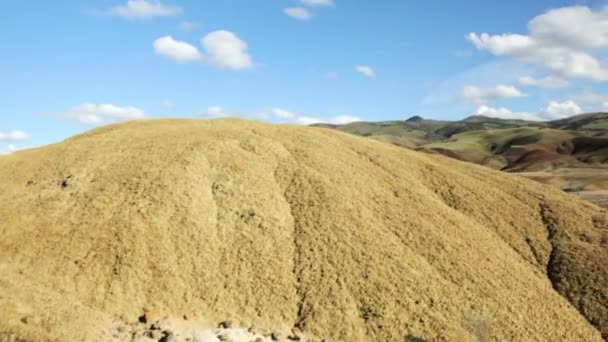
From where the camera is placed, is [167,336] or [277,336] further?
[277,336]

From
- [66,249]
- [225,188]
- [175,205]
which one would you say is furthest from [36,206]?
[225,188]

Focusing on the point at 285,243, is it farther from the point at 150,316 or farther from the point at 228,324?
the point at 150,316

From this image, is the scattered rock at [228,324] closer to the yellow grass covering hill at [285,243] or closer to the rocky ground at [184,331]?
the rocky ground at [184,331]

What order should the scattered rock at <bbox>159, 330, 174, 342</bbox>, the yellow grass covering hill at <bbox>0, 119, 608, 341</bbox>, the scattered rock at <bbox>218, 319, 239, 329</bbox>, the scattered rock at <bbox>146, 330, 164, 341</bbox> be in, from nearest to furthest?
the scattered rock at <bbox>159, 330, 174, 342</bbox> < the scattered rock at <bbox>146, 330, 164, 341</bbox> < the scattered rock at <bbox>218, 319, 239, 329</bbox> < the yellow grass covering hill at <bbox>0, 119, 608, 341</bbox>

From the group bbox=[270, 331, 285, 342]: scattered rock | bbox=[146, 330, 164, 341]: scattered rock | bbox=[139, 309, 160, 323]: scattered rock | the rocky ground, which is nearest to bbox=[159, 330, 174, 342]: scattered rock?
the rocky ground

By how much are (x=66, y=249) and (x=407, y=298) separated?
14.3 metres

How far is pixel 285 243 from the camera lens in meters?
24.8

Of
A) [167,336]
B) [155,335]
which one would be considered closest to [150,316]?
[155,335]

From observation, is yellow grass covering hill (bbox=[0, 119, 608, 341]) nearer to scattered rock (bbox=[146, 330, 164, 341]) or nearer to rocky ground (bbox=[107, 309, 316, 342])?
rocky ground (bbox=[107, 309, 316, 342])

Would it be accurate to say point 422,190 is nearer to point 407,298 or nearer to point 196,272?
point 407,298

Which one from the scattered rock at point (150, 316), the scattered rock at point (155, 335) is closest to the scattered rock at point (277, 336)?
the scattered rock at point (155, 335)

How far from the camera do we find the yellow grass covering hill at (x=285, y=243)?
21.1 metres

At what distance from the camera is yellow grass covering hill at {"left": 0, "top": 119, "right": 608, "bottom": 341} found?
2109 centimetres

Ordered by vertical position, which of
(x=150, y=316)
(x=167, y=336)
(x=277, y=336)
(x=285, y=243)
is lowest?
(x=277, y=336)
